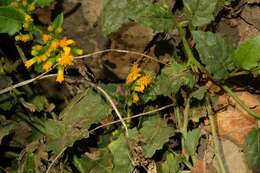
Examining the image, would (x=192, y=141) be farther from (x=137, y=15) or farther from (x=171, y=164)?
(x=137, y=15)

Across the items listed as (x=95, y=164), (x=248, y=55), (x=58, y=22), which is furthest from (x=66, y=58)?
(x=248, y=55)

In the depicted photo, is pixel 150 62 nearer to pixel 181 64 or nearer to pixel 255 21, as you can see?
pixel 181 64

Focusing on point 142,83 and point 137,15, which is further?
point 142,83

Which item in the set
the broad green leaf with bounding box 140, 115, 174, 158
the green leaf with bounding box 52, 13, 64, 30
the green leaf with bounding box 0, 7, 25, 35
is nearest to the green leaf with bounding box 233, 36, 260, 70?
the broad green leaf with bounding box 140, 115, 174, 158

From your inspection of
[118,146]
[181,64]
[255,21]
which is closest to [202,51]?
[181,64]

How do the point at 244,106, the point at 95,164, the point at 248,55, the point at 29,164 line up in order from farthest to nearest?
the point at 95,164 → the point at 29,164 → the point at 244,106 → the point at 248,55

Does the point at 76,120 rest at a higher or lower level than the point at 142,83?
lower

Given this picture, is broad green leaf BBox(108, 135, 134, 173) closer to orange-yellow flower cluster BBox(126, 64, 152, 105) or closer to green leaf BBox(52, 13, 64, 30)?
orange-yellow flower cluster BBox(126, 64, 152, 105)
